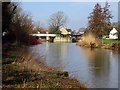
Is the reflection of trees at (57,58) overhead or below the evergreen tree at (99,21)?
below

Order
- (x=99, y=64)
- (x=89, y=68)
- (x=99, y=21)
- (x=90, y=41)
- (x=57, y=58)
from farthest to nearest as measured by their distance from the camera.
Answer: (x=99, y=21)
(x=90, y=41)
(x=57, y=58)
(x=99, y=64)
(x=89, y=68)

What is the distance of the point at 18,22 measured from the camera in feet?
113

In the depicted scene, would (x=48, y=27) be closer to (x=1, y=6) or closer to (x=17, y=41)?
(x=17, y=41)

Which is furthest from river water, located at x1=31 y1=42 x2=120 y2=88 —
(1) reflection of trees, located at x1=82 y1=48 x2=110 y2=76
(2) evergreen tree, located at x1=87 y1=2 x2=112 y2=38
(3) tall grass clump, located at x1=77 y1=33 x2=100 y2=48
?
(2) evergreen tree, located at x1=87 y1=2 x2=112 y2=38

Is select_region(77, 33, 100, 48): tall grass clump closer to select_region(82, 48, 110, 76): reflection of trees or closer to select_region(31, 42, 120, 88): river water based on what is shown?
select_region(82, 48, 110, 76): reflection of trees

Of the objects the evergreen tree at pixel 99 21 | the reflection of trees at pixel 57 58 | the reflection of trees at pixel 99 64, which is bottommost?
the reflection of trees at pixel 99 64

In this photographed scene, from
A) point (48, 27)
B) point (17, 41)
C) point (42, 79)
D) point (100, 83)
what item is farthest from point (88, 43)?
point (42, 79)

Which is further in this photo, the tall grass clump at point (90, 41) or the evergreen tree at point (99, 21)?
the evergreen tree at point (99, 21)

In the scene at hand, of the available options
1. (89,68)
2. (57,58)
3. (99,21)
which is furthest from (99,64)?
(99,21)

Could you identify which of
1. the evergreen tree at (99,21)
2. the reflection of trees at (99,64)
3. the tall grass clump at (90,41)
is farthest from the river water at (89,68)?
the evergreen tree at (99,21)

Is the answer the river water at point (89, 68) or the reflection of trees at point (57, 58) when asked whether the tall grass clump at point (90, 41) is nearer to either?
the reflection of trees at point (57, 58)

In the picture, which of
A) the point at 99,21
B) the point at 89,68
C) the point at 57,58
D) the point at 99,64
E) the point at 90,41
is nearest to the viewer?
the point at 89,68

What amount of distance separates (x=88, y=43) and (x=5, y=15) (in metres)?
35.9

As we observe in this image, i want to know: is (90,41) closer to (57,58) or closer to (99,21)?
(99,21)
